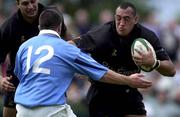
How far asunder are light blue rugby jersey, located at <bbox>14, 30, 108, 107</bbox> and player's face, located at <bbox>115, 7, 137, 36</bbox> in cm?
127

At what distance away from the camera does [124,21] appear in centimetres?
1070

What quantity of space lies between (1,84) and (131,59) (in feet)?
5.87

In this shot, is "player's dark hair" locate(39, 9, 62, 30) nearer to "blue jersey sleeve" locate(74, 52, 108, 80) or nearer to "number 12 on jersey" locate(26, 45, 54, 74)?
"number 12 on jersey" locate(26, 45, 54, 74)

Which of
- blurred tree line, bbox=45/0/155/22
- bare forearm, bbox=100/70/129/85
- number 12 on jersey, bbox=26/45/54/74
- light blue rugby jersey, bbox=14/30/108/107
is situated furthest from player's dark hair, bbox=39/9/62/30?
blurred tree line, bbox=45/0/155/22

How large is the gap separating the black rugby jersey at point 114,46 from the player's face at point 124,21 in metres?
0.10

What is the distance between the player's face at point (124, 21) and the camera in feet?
35.1

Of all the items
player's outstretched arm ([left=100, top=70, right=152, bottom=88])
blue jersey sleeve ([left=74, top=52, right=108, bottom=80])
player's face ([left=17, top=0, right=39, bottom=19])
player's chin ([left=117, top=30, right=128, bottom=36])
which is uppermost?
player's face ([left=17, top=0, right=39, bottom=19])

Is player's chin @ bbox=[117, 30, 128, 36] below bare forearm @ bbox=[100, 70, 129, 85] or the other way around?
the other way around

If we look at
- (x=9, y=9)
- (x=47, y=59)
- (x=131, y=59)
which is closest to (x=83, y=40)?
(x=131, y=59)

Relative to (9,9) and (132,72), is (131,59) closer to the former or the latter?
(132,72)

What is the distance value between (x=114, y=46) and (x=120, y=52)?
4.7 inches

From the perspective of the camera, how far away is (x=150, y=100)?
16172 mm

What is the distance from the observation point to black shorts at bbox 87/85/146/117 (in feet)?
36.2

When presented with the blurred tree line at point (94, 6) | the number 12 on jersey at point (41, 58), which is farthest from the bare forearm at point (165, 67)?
the blurred tree line at point (94, 6)
